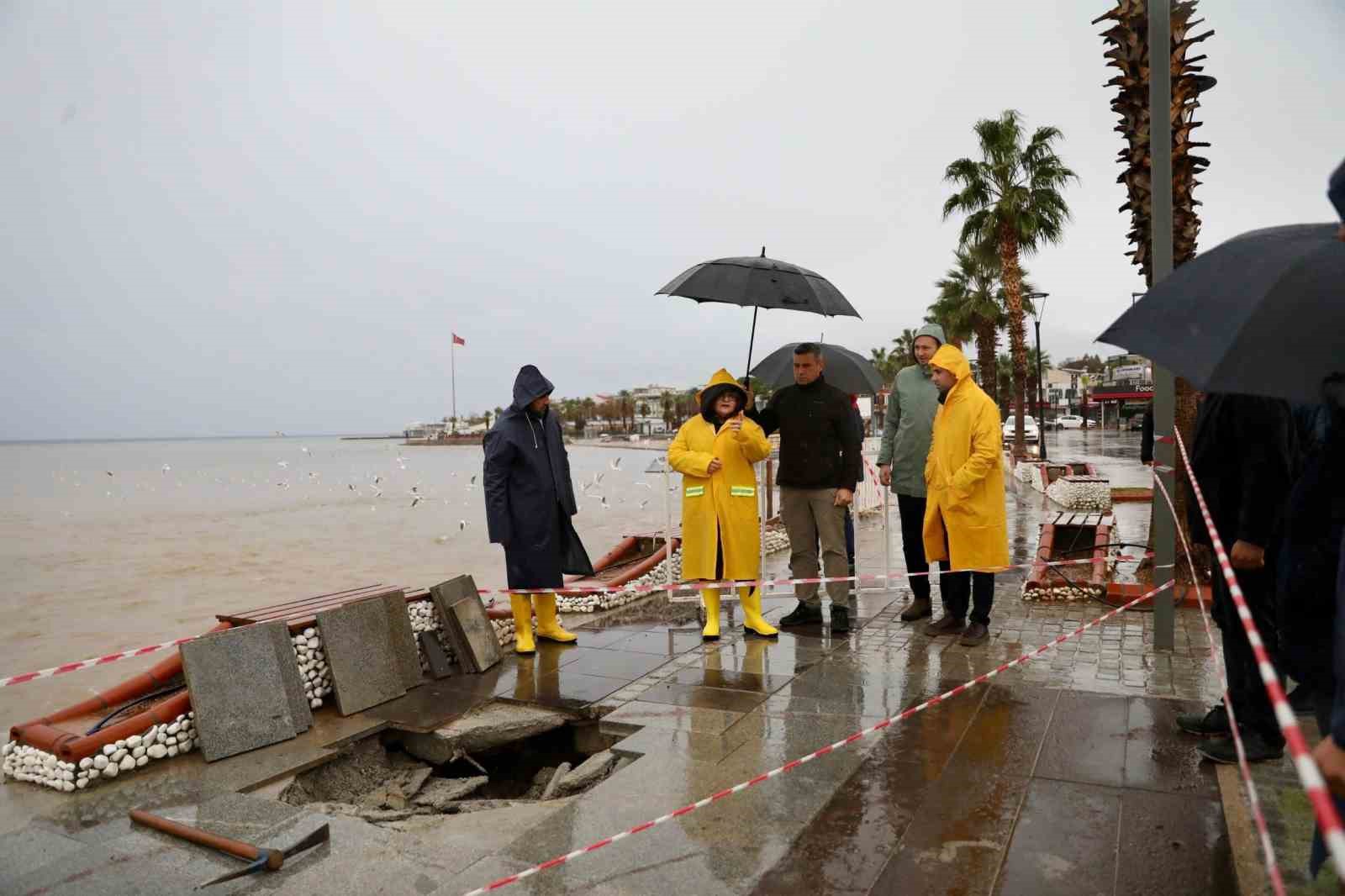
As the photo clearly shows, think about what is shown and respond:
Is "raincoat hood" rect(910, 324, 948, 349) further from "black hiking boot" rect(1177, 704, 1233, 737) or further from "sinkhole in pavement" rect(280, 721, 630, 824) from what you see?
"sinkhole in pavement" rect(280, 721, 630, 824)

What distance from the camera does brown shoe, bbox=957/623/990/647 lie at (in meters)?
5.79

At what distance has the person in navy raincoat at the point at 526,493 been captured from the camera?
5.98m

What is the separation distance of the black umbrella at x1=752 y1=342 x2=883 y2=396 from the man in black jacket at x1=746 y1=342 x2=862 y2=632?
1627 mm

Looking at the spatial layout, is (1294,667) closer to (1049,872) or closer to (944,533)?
(1049,872)

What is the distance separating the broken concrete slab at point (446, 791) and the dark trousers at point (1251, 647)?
140 inches

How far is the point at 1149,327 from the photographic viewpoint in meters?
2.69

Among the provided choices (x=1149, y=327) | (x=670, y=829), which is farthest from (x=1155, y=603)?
(x=670, y=829)

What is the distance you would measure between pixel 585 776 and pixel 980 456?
319 cm

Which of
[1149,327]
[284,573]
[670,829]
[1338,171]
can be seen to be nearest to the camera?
[1338,171]

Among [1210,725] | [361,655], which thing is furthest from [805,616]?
[361,655]

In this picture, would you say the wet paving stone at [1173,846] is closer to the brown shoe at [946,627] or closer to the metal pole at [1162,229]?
the metal pole at [1162,229]

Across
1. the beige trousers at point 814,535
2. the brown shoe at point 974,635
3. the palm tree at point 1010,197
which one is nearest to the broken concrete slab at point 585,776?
the beige trousers at point 814,535

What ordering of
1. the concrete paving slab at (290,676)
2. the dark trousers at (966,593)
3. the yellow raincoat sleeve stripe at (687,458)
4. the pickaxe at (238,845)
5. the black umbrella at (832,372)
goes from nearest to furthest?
1. the pickaxe at (238,845)
2. the concrete paving slab at (290,676)
3. the dark trousers at (966,593)
4. the yellow raincoat sleeve stripe at (687,458)
5. the black umbrella at (832,372)

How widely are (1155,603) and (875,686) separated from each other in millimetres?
1924
